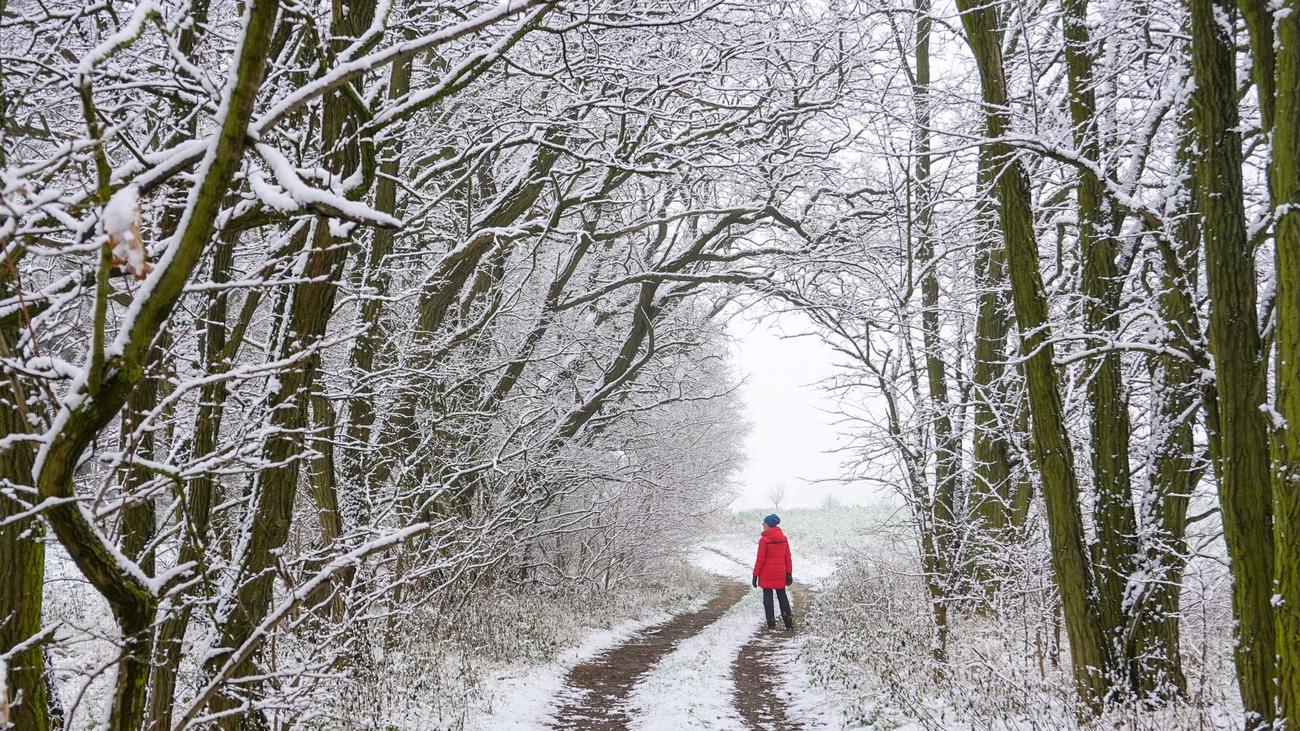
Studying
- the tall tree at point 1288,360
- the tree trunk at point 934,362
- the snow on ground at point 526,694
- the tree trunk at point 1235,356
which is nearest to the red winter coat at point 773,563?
the snow on ground at point 526,694

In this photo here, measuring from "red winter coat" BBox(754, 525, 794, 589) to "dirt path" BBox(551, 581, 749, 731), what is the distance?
55.3 inches

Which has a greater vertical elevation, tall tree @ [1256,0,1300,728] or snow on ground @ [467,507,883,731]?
tall tree @ [1256,0,1300,728]

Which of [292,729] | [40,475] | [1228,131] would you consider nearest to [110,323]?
[292,729]

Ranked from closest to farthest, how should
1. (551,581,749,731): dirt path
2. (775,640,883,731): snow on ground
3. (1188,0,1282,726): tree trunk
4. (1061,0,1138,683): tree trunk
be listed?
1. (1188,0,1282,726): tree trunk
2. (1061,0,1138,683): tree trunk
3. (775,640,883,731): snow on ground
4. (551,581,749,731): dirt path

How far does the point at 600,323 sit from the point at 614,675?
579 centimetres

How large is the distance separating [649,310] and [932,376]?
14.1 ft

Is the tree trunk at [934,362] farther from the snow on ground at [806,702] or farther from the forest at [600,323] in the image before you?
the snow on ground at [806,702]

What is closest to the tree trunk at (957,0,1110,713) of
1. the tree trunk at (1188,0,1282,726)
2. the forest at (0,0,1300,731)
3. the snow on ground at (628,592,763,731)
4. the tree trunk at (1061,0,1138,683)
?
the forest at (0,0,1300,731)

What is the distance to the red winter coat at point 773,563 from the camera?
1330 cm

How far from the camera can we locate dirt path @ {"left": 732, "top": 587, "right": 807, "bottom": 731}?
720cm

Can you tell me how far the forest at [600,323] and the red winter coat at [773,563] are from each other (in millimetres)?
902

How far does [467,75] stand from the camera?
2.87m

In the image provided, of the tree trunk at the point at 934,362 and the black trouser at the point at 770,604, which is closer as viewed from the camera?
the tree trunk at the point at 934,362

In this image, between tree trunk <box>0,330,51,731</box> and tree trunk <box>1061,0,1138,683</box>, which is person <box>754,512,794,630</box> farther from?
tree trunk <box>0,330,51,731</box>
